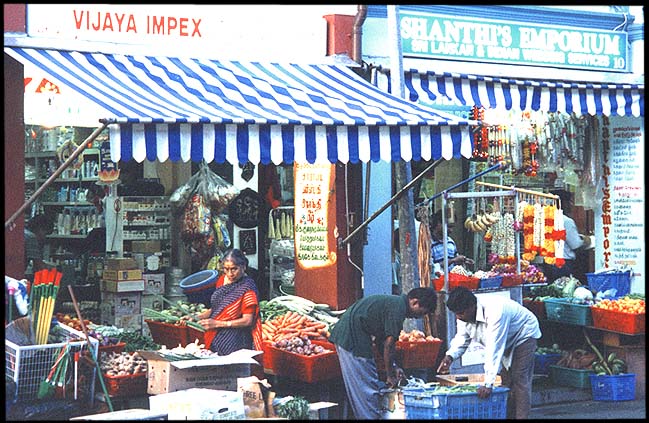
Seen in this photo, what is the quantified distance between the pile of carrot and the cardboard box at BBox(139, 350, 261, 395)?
4.40 ft

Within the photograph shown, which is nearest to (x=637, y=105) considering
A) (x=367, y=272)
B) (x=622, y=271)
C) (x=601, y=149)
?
(x=601, y=149)

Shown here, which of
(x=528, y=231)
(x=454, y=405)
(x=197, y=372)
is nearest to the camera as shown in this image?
(x=454, y=405)

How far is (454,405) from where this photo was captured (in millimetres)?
9141

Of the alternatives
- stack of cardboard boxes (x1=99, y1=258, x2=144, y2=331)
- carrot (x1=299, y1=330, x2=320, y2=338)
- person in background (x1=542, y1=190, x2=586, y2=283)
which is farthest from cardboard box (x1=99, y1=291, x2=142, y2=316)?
person in background (x1=542, y1=190, x2=586, y2=283)

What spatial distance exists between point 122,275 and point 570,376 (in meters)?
5.30

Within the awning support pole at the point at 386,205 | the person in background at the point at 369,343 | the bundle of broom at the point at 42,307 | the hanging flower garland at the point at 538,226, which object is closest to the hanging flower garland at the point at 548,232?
the hanging flower garland at the point at 538,226

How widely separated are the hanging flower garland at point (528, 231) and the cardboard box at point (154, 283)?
4476mm

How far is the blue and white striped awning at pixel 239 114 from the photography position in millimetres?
9633

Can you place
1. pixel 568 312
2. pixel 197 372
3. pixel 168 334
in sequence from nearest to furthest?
pixel 197 372, pixel 168 334, pixel 568 312

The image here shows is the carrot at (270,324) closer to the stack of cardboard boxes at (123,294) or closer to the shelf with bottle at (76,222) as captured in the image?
the stack of cardboard boxes at (123,294)

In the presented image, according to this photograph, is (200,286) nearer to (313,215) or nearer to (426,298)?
(313,215)

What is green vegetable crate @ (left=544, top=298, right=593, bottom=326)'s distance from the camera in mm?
13219

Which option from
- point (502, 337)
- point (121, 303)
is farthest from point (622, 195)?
point (121, 303)

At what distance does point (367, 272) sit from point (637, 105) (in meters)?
4.23
